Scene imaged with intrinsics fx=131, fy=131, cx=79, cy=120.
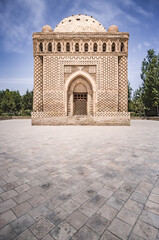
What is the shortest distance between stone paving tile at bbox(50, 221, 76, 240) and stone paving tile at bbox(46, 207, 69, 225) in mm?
69

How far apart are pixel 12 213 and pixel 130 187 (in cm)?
178

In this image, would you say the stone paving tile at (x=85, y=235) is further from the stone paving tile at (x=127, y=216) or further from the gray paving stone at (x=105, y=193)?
the gray paving stone at (x=105, y=193)

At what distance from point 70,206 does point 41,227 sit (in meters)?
0.44

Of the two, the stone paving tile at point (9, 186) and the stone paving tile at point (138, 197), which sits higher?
the stone paving tile at point (9, 186)

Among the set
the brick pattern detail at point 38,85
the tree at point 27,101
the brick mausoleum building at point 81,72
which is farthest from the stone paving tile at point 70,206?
the tree at point 27,101

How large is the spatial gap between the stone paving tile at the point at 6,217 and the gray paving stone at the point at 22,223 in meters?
0.07

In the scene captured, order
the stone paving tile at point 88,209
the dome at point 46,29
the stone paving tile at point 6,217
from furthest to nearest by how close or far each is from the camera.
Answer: the dome at point 46,29 < the stone paving tile at point 88,209 < the stone paving tile at point 6,217

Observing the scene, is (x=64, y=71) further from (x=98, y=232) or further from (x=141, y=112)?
(x=141, y=112)

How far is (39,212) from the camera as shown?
1.62 m

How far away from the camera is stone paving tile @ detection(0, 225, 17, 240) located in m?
1.29

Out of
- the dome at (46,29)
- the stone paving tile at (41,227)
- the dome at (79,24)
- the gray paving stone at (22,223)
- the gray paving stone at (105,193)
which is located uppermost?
the dome at (79,24)

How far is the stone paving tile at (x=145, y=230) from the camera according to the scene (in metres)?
1.30

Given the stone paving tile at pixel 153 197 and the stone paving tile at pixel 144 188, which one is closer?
the stone paving tile at pixel 153 197

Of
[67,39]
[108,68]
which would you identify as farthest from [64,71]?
[108,68]
